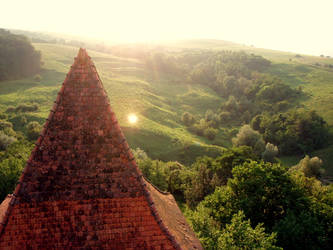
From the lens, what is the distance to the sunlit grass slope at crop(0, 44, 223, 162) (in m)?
66.0

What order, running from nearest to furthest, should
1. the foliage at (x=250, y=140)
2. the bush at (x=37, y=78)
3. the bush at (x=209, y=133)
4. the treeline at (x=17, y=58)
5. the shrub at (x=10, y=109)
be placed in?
the shrub at (x=10, y=109), the foliage at (x=250, y=140), the bush at (x=209, y=133), the treeline at (x=17, y=58), the bush at (x=37, y=78)

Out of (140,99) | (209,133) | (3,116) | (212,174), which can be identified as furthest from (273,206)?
(140,99)

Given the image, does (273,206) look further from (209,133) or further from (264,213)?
(209,133)

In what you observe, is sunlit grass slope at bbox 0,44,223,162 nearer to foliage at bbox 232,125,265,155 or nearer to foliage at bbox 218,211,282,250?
foliage at bbox 232,125,265,155

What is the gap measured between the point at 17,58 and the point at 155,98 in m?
63.5

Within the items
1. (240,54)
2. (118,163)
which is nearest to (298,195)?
(118,163)

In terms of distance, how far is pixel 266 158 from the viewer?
6506 centimetres

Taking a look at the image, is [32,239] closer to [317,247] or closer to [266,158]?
[317,247]

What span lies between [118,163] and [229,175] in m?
33.4

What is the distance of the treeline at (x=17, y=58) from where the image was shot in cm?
9206

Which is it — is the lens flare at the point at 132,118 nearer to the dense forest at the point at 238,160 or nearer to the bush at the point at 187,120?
the bush at the point at 187,120

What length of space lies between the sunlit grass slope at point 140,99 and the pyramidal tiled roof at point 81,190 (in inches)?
2172

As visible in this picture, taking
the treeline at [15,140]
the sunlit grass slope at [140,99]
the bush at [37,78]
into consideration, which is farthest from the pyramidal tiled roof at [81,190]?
the bush at [37,78]

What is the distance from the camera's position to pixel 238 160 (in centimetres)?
3672
